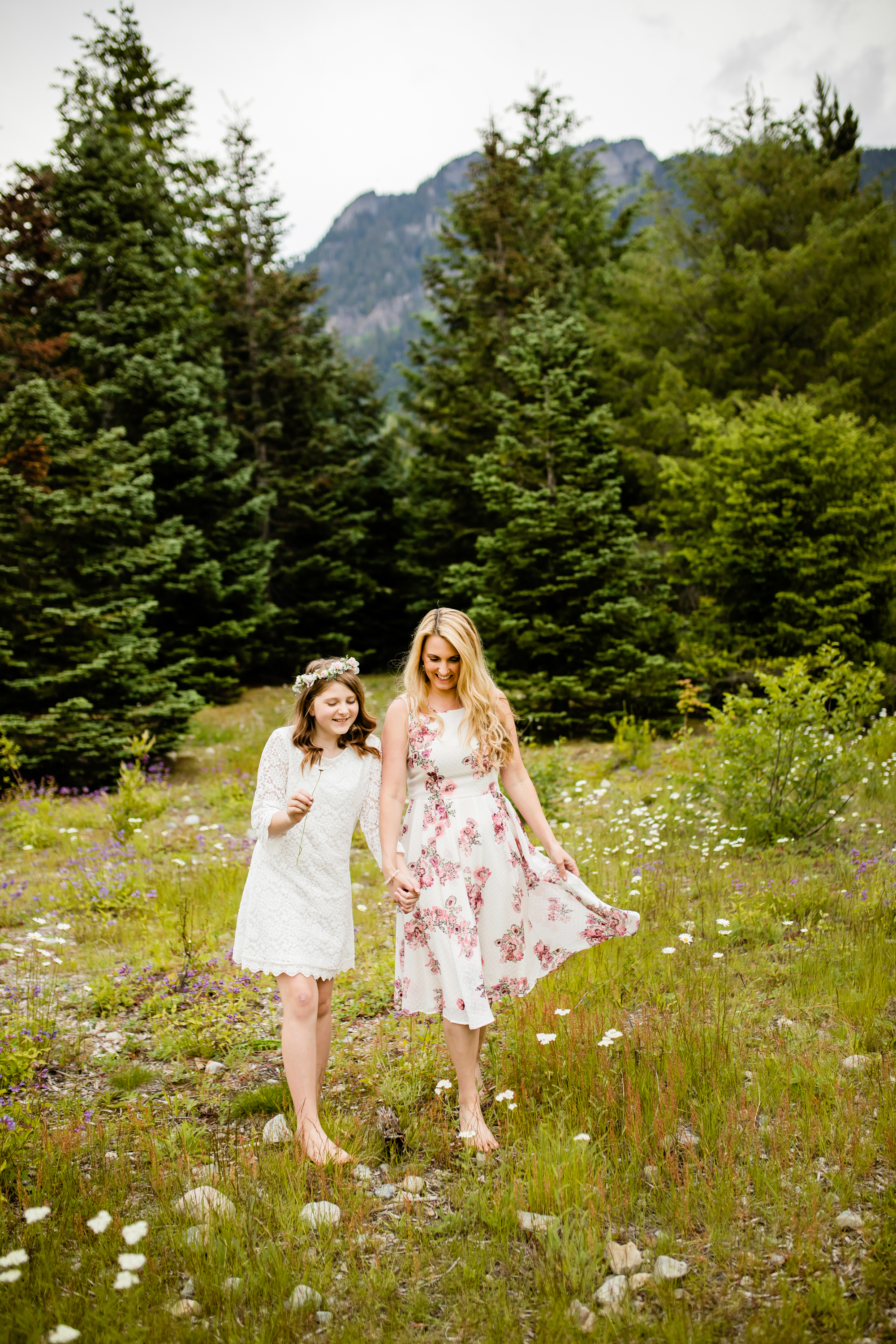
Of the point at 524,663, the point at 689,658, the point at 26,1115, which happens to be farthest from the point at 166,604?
the point at 26,1115

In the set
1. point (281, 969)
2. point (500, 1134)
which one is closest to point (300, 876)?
point (281, 969)

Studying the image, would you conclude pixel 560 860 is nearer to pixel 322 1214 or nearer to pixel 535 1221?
pixel 535 1221

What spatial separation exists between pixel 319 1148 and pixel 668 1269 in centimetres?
129

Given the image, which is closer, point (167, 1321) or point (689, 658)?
point (167, 1321)

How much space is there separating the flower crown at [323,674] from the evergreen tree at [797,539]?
842 cm

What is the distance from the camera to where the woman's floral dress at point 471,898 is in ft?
10.2

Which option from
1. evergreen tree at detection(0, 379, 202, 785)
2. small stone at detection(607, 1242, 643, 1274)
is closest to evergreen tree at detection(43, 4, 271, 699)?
evergreen tree at detection(0, 379, 202, 785)

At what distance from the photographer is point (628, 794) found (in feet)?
26.0

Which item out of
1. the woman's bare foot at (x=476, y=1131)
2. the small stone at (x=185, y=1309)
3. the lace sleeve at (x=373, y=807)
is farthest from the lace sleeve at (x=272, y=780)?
the small stone at (x=185, y=1309)

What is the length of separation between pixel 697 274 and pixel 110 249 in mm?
11058

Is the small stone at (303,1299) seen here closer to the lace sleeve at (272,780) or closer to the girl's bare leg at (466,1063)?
the girl's bare leg at (466,1063)

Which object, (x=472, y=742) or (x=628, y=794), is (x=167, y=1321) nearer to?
(x=472, y=742)

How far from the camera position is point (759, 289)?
13.8 m

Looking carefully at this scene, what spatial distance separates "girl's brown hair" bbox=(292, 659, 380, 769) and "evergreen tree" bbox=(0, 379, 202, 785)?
7247 mm
